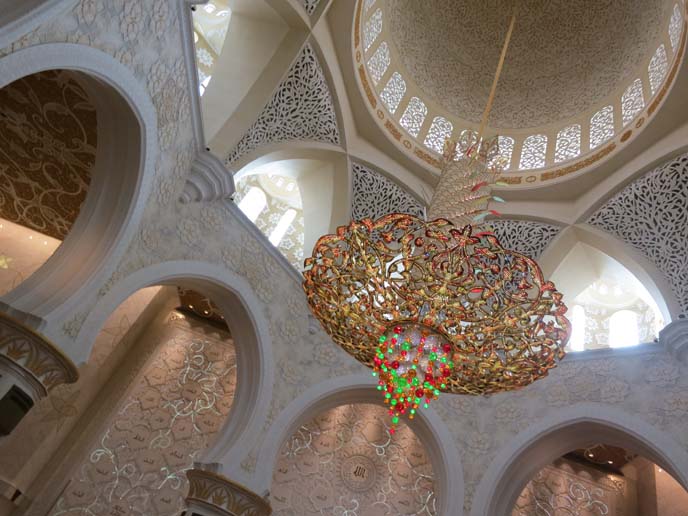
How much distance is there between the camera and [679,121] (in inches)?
281

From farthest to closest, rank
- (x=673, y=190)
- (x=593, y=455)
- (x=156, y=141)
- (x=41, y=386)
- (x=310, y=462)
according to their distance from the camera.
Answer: (x=593, y=455) → (x=310, y=462) → (x=673, y=190) → (x=156, y=141) → (x=41, y=386)

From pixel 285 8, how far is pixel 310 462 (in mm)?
6401

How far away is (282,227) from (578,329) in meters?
5.30

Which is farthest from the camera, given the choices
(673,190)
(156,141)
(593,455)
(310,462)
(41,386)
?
(593,455)

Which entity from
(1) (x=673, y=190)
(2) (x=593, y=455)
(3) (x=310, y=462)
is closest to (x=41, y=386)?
(3) (x=310, y=462)

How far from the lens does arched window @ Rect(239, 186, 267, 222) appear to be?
8.74 meters

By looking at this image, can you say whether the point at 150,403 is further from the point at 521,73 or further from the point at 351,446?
the point at 521,73

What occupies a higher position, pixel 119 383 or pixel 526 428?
pixel 526 428

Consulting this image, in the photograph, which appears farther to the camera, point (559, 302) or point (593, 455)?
point (593, 455)

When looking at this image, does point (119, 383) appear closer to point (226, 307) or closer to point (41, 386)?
point (226, 307)

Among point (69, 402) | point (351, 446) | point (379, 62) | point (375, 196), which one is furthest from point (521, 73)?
point (69, 402)

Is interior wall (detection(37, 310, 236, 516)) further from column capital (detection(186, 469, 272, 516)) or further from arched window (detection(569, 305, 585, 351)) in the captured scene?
arched window (detection(569, 305, 585, 351))

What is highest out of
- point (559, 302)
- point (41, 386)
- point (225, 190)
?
point (225, 190)

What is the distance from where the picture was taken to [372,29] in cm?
837
